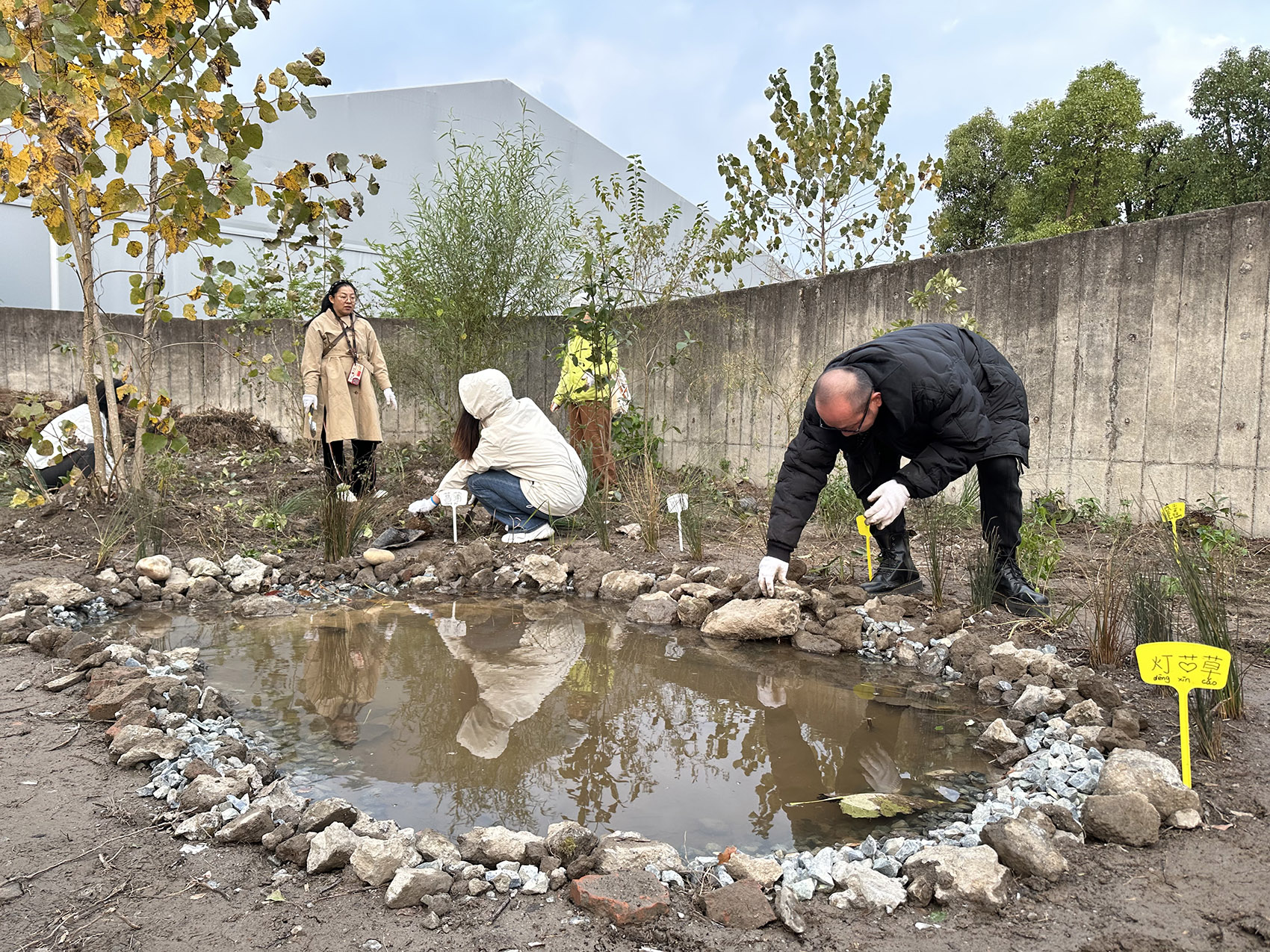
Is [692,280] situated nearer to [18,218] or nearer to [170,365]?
[170,365]

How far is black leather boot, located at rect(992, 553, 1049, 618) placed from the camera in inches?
128

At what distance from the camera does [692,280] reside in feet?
23.4

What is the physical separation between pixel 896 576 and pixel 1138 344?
2210 mm

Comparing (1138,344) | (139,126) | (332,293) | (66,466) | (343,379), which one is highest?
(139,126)

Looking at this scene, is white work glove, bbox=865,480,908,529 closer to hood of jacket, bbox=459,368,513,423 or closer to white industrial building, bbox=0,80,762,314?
hood of jacket, bbox=459,368,513,423

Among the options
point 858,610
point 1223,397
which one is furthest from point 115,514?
point 1223,397

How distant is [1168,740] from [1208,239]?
3310 mm

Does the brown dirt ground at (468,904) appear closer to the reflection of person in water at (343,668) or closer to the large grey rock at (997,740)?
the large grey rock at (997,740)

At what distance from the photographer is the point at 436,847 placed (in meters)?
1.75

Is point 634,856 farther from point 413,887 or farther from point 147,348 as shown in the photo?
point 147,348

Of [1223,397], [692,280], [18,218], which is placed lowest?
[1223,397]

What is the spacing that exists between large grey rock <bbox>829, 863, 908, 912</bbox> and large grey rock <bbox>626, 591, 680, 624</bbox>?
2.08 meters

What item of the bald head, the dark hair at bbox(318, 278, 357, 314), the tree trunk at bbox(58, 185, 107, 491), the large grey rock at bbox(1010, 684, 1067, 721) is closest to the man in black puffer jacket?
the bald head

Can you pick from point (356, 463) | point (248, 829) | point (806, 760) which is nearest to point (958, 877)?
point (806, 760)
